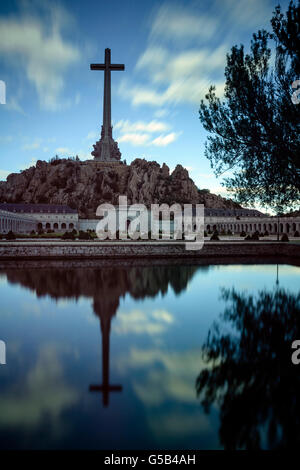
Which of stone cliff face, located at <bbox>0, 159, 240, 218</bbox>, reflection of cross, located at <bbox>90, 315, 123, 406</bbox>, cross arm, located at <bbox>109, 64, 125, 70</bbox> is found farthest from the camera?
stone cliff face, located at <bbox>0, 159, 240, 218</bbox>

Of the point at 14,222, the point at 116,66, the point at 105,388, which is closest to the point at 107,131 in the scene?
the point at 116,66

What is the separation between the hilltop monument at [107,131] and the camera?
8200 centimetres

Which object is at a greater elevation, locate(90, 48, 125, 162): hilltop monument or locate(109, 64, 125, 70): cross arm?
locate(109, 64, 125, 70): cross arm

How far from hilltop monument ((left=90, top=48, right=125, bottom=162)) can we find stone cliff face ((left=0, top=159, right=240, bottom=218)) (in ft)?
14.9

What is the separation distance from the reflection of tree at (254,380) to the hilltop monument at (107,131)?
8495 centimetres

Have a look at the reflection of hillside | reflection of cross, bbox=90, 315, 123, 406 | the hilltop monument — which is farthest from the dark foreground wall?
the hilltop monument

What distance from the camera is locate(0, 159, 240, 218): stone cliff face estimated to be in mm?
93875

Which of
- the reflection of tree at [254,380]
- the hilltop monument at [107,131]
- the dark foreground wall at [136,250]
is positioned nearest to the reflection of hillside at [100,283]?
the reflection of tree at [254,380]

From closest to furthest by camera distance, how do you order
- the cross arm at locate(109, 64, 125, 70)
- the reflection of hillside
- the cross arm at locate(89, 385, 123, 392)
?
the cross arm at locate(89, 385, 123, 392)
the reflection of hillside
the cross arm at locate(109, 64, 125, 70)

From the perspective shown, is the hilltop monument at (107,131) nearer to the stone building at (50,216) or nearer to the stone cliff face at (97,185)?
the stone cliff face at (97,185)

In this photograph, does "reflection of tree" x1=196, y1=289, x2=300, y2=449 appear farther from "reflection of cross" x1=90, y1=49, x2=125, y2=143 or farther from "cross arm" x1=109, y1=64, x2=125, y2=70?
"cross arm" x1=109, y1=64, x2=125, y2=70

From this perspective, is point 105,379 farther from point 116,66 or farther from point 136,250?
point 116,66

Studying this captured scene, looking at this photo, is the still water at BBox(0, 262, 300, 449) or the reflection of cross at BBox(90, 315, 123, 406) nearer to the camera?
the still water at BBox(0, 262, 300, 449)

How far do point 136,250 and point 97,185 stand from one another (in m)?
72.9
